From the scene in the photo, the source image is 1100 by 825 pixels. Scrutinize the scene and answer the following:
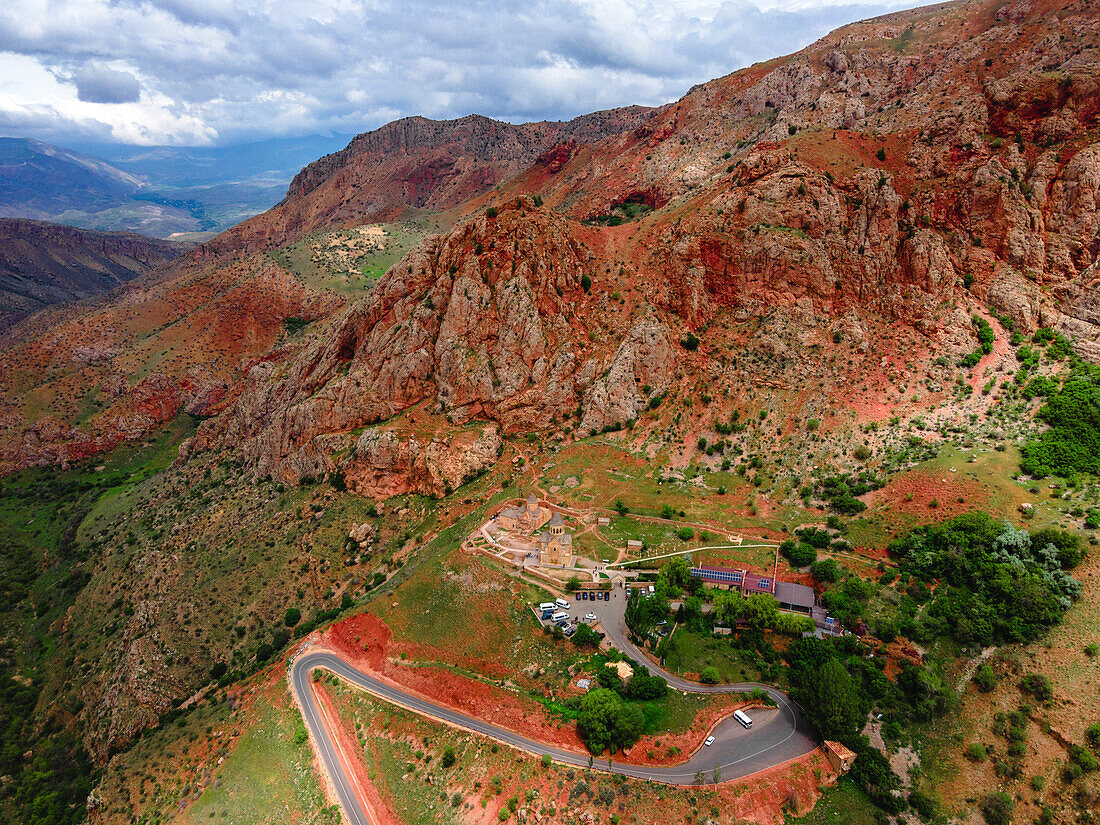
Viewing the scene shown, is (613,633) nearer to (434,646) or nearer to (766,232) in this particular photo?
(434,646)

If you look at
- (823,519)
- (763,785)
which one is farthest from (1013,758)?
(823,519)

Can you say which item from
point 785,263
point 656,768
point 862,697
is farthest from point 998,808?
point 785,263

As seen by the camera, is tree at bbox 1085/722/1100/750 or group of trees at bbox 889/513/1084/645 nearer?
tree at bbox 1085/722/1100/750

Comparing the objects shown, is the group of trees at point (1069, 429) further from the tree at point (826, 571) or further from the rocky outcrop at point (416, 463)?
the rocky outcrop at point (416, 463)

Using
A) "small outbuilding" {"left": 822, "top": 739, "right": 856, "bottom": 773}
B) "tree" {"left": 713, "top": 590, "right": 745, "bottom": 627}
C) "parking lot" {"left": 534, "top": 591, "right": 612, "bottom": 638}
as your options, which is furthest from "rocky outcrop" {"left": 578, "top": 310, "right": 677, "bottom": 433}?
"small outbuilding" {"left": 822, "top": 739, "right": 856, "bottom": 773}

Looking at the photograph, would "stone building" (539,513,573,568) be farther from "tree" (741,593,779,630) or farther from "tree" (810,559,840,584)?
"tree" (810,559,840,584)

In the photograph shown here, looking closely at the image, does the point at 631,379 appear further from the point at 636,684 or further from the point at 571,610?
the point at 636,684

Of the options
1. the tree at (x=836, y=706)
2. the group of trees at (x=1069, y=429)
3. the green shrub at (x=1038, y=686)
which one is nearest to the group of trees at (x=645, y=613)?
the tree at (x=836, y=706)

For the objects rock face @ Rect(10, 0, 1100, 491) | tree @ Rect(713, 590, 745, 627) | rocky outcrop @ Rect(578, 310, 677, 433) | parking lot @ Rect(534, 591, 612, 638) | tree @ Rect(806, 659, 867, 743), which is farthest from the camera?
rocky outcrop @ Rect(578, 310, 677, 433)
